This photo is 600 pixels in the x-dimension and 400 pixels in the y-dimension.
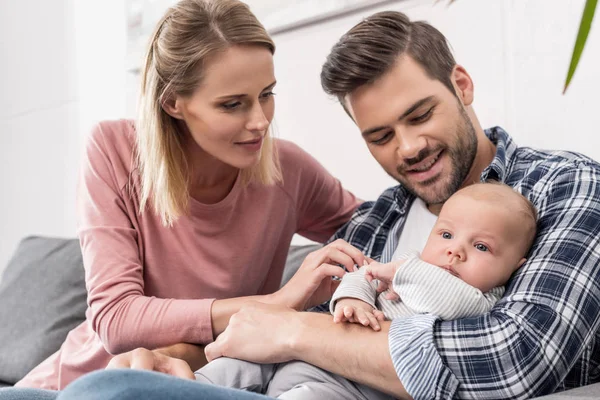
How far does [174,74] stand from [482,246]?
0.81 metres

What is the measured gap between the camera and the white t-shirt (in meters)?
1.75

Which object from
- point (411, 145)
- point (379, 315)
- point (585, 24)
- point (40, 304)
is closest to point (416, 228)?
point (411, 145)

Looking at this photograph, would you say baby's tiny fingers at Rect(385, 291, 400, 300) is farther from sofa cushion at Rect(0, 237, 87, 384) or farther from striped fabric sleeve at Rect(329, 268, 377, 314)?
sofa cushion at Rect(0, 237, 87, 384)

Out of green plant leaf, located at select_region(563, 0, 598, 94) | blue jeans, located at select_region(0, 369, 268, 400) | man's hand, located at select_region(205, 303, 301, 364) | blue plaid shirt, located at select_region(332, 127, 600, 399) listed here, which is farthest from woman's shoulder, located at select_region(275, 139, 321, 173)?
green plant leaf, located at select_region(563, 0, 598, 94)

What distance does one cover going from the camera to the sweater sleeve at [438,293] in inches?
50.5

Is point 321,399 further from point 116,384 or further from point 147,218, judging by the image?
point 147,218

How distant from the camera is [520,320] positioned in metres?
1.21

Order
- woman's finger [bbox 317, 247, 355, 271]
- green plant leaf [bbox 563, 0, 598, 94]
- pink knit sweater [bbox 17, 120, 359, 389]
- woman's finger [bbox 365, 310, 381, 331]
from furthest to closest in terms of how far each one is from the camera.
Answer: pink knit sweater [bbox 17, 120, 359, 389] → woman's finger [bbox 317, 247, 355, 271] → woman's finger [bbox 365, 310, 381, 331] → green plant leaf [bbox 563, 0, 598, 94]

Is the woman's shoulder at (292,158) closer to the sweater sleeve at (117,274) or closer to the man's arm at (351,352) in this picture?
the sweater sleeve at (117,274)

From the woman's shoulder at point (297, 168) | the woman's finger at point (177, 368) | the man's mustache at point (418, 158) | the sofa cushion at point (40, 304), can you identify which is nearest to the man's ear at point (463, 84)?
the man's mustache at point (418, 158)

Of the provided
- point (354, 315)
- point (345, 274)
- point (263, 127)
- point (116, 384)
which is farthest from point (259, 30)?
point (116, 384)

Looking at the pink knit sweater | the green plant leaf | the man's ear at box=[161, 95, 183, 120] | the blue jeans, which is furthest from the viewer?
the man's ear at box=[161, 95, 183, 120]

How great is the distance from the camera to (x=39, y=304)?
8.07 ft

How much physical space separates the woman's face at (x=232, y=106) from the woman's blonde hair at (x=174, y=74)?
1.0 inches
